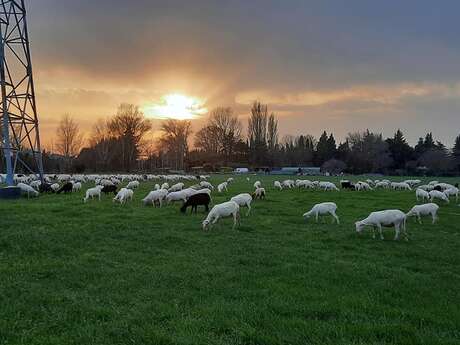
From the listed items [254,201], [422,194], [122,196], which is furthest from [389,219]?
[122,196]

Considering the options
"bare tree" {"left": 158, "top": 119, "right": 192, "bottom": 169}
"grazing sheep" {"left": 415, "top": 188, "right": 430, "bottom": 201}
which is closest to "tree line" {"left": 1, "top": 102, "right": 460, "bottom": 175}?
"bare tree" {"left": 158, "top": 119, "right": 192, "bottom": 169}

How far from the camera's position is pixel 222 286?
8.76 metres

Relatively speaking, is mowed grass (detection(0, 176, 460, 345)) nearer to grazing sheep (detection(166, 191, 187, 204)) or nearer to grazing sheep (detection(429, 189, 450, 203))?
grazing sheep (detection(166, 191, 187, 204))

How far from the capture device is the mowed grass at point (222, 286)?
20.8ft

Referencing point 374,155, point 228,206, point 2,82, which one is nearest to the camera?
point 228,206

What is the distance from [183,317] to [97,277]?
3231mm

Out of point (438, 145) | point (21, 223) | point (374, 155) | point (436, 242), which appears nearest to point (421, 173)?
point (374, 155)

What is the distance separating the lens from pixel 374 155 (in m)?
118

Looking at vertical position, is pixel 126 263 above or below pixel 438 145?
below

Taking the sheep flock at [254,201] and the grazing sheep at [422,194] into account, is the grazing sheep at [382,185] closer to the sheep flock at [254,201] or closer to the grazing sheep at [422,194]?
the sheep flock at [254,201]

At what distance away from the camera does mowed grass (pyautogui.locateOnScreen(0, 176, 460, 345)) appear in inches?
249

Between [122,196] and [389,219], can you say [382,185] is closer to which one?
[122,196]

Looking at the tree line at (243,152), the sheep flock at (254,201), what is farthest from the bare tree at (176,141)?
the sheep flock at (254,201)

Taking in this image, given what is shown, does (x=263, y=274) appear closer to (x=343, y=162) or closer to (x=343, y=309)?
(x=343, y=309)
